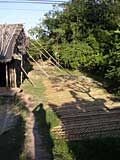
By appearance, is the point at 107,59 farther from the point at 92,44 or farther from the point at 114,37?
the point at 92,44

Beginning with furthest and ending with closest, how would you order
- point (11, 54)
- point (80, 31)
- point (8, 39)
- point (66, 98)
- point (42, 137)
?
1. point (80, 31)
2. point (8, 39)
3. point (11, 54)
4. point (66, 98)
5. point (42, 137)

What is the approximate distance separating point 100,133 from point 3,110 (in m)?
6.13

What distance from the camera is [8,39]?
2369 centimetres

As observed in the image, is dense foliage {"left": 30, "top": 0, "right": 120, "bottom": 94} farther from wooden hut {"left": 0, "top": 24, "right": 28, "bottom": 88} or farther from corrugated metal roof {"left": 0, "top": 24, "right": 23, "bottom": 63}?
corrugated metal roof {"left": 0, "top": 24, "right": 23, "bottom": 63}

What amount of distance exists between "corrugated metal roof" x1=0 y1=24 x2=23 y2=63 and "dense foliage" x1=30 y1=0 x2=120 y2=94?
6068 millimetres

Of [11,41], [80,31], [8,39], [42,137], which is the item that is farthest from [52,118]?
[80,31]

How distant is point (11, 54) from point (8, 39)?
231 cm

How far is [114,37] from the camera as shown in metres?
21.7

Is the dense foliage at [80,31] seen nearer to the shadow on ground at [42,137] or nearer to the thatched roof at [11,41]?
the thatched roof at [11,41]

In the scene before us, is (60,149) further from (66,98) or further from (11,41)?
(11,41)

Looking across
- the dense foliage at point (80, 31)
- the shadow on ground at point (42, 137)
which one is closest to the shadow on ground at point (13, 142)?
the shadow on ground at point (42, 137)

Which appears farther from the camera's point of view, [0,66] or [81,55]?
[81,55]

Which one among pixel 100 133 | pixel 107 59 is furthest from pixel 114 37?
pixel 100 133

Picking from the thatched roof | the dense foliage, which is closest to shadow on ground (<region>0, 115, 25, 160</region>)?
the thatched roof
